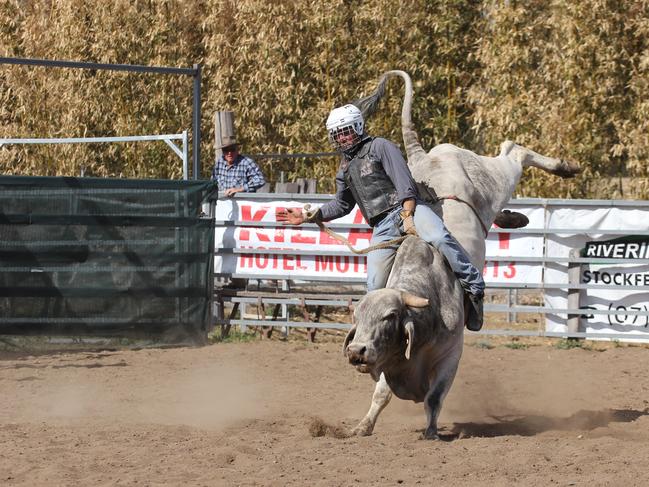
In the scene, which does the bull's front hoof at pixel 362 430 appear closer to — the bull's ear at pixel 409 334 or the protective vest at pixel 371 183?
the bull's ear at pixel 409 334

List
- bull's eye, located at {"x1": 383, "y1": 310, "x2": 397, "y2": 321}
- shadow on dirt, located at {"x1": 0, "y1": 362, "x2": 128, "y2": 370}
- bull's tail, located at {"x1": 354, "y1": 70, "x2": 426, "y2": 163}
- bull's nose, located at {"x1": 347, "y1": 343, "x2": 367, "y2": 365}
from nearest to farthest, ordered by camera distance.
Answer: bull's nose, located at {"x1": 347, "y1": 343, "x2": 367, "y2": 365} → bull's eye, located at {"x1": 383, "y1": 310, "x2": 397, "y2": 321} → bull's tail, located at {"x1": 354, "y1": 70, "x2": 426, "y2": 163} → shadow on dirt, located at {"x1": 0, "y1": 362, "x2": 128, "y2": 370}

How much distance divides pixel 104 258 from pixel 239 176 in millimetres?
2143

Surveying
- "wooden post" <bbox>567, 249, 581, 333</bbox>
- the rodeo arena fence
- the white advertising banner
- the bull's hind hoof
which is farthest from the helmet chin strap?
"wooden post" <bbox>567, 249, 581, 333</bbox>

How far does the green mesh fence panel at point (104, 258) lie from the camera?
1141 centimetres

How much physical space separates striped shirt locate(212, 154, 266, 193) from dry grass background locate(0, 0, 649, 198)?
224 inches

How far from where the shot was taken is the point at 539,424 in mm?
8016

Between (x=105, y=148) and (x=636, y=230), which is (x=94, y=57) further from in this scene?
(x=636, y=230)

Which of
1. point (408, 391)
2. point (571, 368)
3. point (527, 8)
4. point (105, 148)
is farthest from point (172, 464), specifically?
point (105, 148)

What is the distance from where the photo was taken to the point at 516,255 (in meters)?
12.3

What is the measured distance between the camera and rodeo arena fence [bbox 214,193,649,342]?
12109 mm

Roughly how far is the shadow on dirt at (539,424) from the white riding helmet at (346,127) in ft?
6.83

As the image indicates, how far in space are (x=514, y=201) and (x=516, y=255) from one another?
609 millimetres

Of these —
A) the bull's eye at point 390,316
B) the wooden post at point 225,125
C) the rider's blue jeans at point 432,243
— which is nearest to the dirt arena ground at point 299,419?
the bull's eye at point 390,316

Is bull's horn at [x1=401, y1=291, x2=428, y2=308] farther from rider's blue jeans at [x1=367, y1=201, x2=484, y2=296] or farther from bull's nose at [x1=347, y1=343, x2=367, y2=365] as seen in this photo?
rider's blue jeans at [x1=367, y1=201, x2=484, y2=296]
